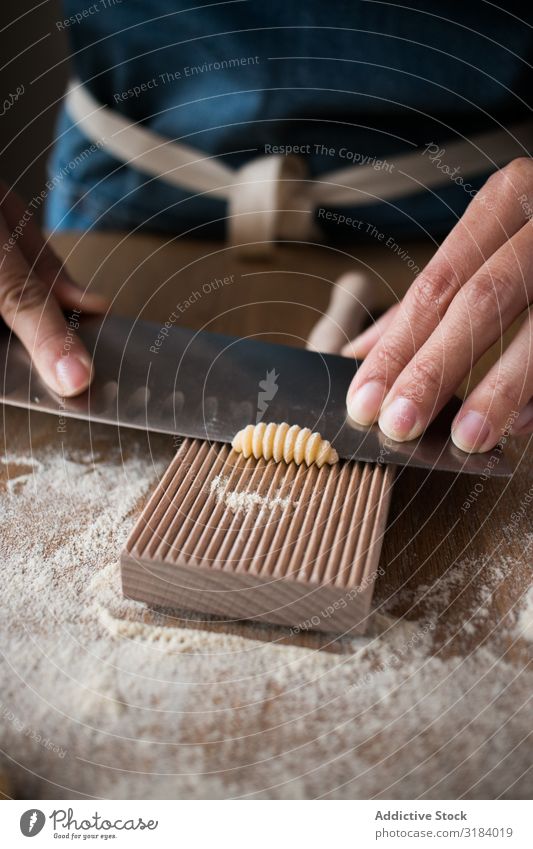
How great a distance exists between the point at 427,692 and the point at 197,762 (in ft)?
0.53

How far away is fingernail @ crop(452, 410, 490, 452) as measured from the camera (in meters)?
0.66

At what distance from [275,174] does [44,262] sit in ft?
1.03

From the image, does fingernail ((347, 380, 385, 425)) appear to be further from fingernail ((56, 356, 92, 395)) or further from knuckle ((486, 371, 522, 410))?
fingernail ((56, 356, 92, 395))

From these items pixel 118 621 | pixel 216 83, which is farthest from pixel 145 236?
pixel 118 621

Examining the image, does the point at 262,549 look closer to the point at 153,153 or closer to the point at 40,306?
the point at 40,306

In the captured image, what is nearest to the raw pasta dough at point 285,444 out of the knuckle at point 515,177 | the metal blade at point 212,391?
the metal blade at point 212,391

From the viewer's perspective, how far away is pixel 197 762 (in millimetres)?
500

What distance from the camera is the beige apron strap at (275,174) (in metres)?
1.02

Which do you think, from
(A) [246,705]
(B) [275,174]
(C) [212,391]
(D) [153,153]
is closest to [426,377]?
(C) [212,391]

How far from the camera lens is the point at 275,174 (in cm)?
100

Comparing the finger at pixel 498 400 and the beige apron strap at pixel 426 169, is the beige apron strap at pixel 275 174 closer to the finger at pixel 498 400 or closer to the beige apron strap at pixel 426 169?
the beige apron strap at pixel 426 169

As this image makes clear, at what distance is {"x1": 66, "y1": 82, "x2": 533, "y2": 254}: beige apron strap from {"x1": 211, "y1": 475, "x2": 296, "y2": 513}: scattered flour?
1.76ft

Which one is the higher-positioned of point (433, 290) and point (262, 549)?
point (433, 290)

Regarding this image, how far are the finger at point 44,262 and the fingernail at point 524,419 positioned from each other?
1.50 feet
